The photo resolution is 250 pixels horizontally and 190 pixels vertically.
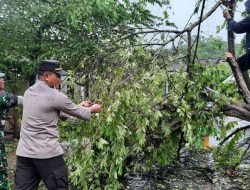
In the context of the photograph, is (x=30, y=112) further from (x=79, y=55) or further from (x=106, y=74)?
(x=79, y=55)

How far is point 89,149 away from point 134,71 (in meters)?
1.07

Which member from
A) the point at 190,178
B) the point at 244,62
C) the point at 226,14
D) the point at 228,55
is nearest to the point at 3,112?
the point at 228,55

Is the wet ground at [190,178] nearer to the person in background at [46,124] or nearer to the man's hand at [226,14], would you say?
the person in background at [46,124]

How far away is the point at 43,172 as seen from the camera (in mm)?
4258

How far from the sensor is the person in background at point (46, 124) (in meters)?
4.17

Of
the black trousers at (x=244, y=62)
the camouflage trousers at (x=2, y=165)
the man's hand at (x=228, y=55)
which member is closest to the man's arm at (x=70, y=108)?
the camouflage trousers at (x=2, y=165)

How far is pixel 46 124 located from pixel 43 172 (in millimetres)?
490

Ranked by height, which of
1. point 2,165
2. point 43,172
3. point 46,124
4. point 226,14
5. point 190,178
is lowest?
point 190,178

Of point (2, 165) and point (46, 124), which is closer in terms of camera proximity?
point (46, 124)

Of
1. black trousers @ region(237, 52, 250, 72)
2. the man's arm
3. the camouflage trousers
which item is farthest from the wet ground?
the man's arm

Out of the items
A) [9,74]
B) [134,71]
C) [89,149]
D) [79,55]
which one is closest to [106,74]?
[134,71]

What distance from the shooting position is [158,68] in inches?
206

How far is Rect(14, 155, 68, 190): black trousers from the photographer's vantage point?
4227mm

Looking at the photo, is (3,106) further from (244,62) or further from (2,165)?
(244,62)
